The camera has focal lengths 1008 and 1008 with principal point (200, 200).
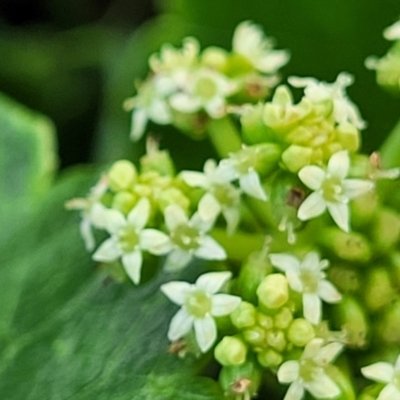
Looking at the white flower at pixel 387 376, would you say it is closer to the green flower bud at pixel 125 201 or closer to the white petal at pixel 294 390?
the white petal at pixel 294 390

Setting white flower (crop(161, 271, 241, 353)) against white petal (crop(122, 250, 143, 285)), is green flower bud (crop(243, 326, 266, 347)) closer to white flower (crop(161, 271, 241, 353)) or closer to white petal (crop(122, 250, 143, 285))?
white flower (crop(161, 271, 241, 353))

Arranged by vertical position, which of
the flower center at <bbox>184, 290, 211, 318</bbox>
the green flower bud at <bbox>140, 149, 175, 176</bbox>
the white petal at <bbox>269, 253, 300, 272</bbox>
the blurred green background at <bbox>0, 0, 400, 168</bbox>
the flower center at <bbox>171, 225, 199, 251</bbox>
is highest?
the green flower bud at <bbox>140, 149, 175, 176</bbox>

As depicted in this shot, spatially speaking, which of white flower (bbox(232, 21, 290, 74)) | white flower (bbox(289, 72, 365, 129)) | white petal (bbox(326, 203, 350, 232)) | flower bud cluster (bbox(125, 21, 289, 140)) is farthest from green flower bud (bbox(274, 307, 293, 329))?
white flower (bbox(232, 21, 290, 74))

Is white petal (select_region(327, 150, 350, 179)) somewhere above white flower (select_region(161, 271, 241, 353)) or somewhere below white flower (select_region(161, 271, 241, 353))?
above

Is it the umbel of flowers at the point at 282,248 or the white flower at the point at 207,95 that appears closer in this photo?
the umbel of flowers at the point at 282,248

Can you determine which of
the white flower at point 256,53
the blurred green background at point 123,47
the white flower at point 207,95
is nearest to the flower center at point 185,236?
the white flower at point 207,95

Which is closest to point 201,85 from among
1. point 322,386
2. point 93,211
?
point 93,211

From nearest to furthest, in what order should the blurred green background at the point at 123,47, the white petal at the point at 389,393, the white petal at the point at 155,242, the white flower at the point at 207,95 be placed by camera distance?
the white petal at the point at 389,393 < the white petal at the point at 155,242 < the white flower at the point at 207,95 < the blurred green background at the point at 123,47
